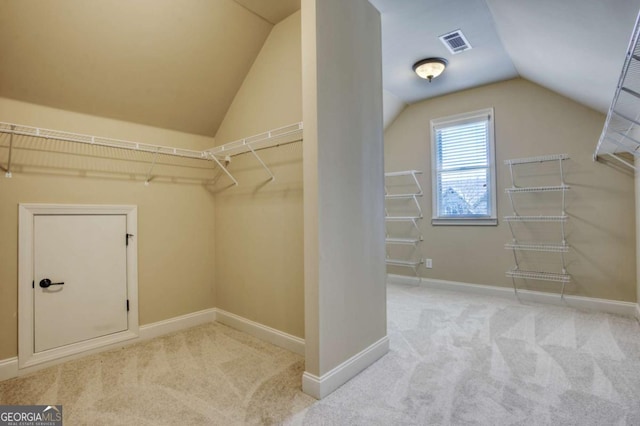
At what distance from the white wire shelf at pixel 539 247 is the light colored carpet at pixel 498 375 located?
0.72 metres

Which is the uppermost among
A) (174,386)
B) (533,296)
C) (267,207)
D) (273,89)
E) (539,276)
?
(273,89)

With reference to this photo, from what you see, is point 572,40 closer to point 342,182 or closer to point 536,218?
point 342,182

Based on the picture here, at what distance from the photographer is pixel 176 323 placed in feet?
10.5

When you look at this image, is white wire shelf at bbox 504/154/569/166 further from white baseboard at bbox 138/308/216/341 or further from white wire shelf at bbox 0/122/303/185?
white baseboard at bbox 138/308/216/341

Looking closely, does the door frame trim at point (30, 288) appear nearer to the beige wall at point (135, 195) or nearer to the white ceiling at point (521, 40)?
the beige wall at point (135, 195)

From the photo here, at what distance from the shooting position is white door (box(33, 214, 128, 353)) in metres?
2.49

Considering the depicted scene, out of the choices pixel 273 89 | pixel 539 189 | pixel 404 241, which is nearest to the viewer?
pixel 273 89

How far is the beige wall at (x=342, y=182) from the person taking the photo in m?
2.05

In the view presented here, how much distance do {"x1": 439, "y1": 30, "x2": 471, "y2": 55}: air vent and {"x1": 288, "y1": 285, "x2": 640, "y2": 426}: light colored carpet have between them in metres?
2.79

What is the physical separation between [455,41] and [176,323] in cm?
389

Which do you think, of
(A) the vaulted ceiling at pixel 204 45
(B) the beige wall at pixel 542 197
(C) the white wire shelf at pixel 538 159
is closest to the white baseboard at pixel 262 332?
(A) the vaulted ceiling at pixel 204 45

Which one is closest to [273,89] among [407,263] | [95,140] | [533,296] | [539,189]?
[95,140]

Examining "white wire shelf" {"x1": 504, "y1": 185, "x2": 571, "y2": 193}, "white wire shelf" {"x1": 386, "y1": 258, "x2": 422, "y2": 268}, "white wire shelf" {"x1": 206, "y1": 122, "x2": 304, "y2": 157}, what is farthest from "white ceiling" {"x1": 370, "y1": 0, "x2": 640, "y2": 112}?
"white wire shelf" {"x1": 386, "y1": 258, "x2": 422, "y2": 268}

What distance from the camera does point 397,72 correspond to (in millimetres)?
3904
